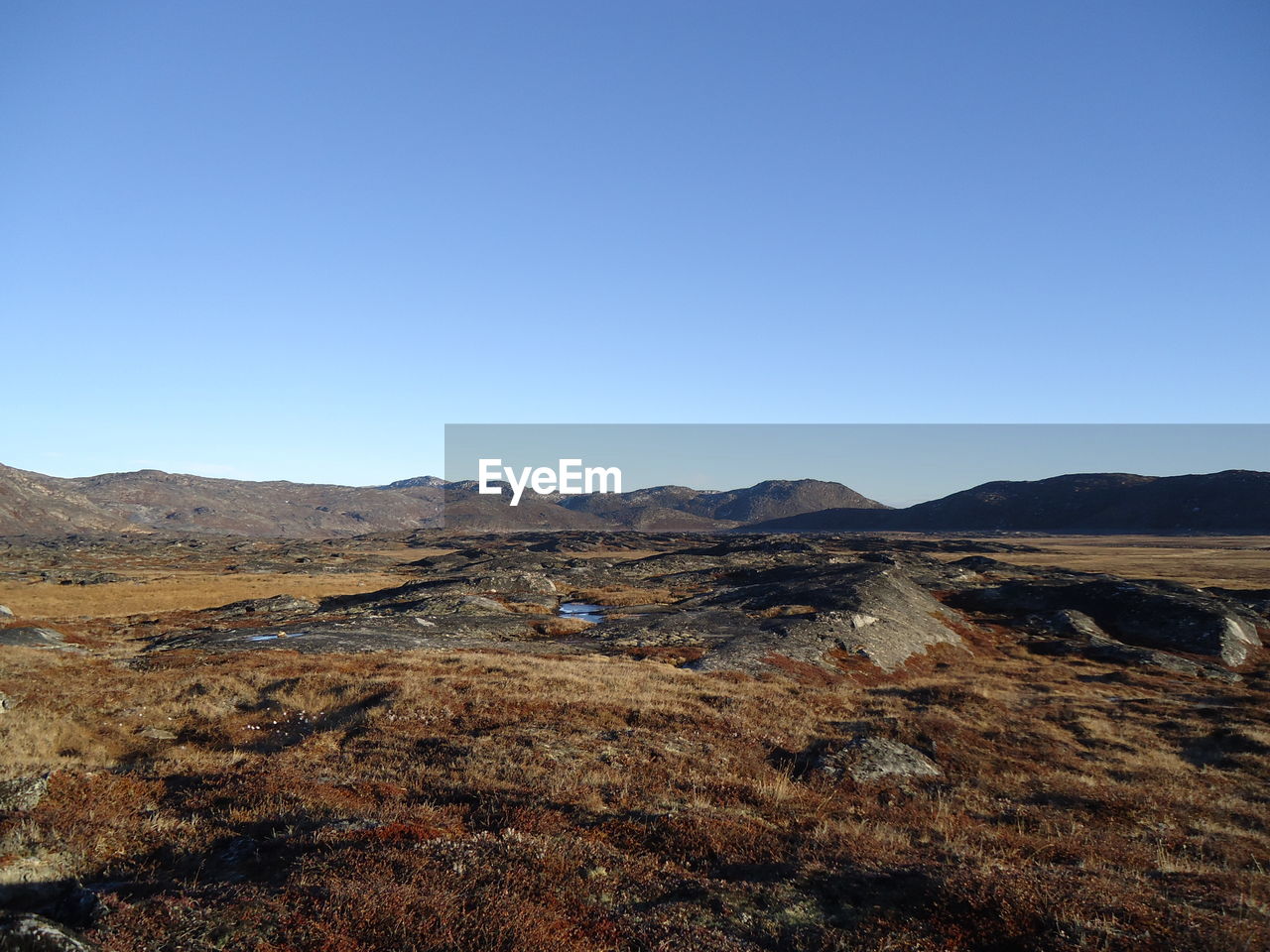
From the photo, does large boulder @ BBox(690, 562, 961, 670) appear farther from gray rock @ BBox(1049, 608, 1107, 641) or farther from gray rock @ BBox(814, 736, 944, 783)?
gray rock @ BBox(814, 736, 944, 783)

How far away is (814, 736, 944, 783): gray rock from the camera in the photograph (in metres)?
19.0

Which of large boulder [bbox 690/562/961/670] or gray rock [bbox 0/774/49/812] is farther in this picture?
large boulder [bbox 690/562/961/670]

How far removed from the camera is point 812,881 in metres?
10.6

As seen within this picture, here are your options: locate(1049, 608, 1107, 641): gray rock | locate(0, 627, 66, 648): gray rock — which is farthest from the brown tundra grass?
locate(1049, 608, 1107, 641): gray rock

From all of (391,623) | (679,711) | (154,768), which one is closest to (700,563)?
(391,623)

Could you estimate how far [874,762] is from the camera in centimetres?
1967

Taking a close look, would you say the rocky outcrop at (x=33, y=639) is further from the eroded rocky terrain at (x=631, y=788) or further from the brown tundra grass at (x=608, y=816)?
the brown tundra grass at (x=608, y=816)

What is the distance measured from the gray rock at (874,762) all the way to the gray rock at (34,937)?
55.8 feet

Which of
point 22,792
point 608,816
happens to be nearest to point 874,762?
point 608,816

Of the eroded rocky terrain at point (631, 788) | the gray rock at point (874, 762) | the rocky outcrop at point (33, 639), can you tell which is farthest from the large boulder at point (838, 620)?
the rocky outcrop at point (33, 639)

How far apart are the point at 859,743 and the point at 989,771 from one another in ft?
13.3

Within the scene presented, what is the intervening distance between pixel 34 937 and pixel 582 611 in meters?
61.4

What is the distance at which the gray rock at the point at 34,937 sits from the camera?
6.45 m

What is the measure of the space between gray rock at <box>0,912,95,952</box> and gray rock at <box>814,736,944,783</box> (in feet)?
55.8
